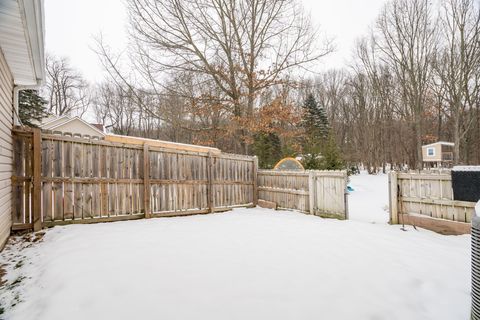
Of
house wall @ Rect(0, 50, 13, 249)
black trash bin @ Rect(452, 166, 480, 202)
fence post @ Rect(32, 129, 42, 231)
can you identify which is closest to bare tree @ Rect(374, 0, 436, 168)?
black trash bin @ Rect(452, 166, 480, 202)

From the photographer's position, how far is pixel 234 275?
297cm

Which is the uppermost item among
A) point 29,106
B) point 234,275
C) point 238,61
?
point 238,61

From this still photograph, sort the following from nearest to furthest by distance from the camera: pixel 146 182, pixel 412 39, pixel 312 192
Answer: pixel 146 182, pixel 312 192, pixel 412 39

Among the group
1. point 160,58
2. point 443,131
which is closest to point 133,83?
point 160,58

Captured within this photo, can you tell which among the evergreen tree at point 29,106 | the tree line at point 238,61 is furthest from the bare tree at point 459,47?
the evergreen tree at point 29,106

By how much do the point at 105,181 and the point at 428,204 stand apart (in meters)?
6.67

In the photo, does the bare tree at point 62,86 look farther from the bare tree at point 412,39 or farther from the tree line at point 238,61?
the bare tree at point 412,39

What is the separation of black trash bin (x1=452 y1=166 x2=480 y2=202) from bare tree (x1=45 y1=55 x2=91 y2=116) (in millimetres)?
36818

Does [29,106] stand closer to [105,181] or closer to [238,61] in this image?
[238,61]

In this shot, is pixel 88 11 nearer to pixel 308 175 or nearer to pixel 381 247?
pixel 308 175

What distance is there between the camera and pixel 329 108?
123 ft

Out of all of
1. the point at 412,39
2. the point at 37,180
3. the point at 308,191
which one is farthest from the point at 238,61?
the point at 412,39

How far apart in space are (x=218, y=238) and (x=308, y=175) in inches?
146

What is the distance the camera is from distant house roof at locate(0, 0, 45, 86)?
2923 mm
